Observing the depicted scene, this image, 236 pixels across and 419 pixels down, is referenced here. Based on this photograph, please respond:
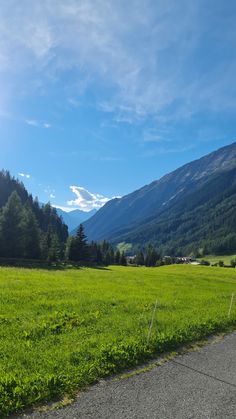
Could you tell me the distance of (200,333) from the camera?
18453 mm

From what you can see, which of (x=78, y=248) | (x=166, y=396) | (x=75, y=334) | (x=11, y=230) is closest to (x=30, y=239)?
(x=11, y=230)

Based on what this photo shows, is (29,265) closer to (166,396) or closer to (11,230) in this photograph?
(11,230)

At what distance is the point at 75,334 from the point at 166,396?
229 inches

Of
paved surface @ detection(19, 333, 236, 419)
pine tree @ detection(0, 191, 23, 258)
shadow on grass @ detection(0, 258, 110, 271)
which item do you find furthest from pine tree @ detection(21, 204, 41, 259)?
paved surface @ detection(19, 333, 236, 419)

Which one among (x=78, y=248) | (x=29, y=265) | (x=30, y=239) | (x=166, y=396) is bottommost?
(x=29, y=265)

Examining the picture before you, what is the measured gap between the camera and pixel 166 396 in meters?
10.4

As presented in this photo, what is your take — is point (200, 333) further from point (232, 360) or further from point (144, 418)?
point (144, 418)

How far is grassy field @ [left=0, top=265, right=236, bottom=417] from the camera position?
10.3 meters

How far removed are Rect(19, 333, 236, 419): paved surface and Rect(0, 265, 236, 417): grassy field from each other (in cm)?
89

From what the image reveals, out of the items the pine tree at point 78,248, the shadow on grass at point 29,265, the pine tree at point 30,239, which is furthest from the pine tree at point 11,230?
the pine tree at point 78,248

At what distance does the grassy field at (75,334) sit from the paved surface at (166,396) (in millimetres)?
886

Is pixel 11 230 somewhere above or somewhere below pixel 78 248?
above

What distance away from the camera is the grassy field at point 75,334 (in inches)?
405

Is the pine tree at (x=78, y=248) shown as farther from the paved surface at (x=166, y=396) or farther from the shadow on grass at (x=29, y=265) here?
the paved surface at (x=166, y=396)
